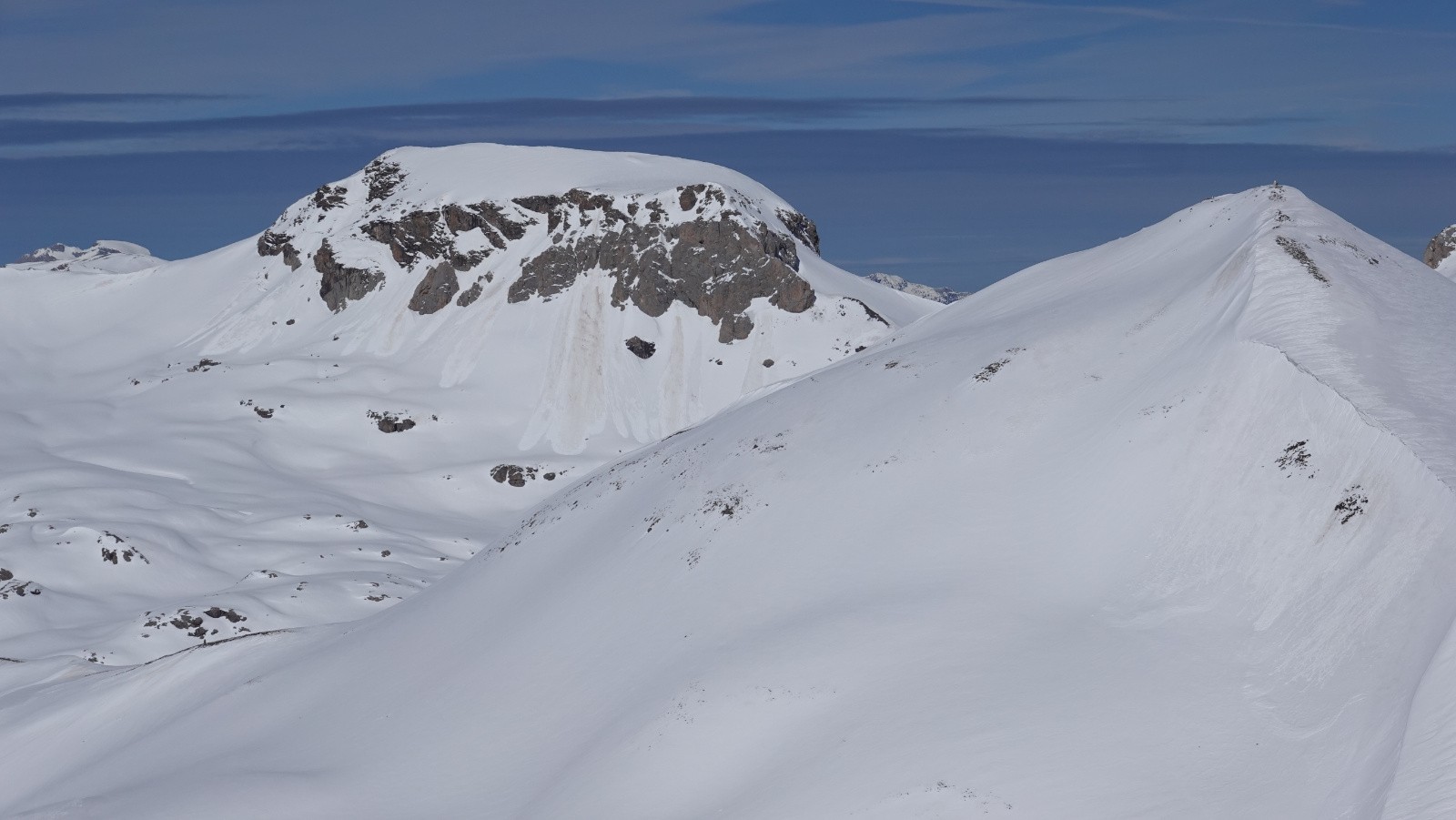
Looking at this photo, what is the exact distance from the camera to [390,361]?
128 meters

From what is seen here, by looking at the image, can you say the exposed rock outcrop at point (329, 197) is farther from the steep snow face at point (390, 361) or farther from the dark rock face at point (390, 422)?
the dark rock face at point (390, 422)

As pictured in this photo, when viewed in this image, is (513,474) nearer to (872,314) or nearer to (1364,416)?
(872,314)

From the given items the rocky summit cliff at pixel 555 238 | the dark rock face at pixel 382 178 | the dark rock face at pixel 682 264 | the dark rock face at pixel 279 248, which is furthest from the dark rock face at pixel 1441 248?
the dark rock face at pixel 279 248

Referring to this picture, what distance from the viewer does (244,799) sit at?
97.6ft

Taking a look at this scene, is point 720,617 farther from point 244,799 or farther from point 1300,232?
point 1300,232

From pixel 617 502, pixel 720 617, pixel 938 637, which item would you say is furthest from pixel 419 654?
pixel 938 637

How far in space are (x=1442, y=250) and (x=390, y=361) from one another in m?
88.8

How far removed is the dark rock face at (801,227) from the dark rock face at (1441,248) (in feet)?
223

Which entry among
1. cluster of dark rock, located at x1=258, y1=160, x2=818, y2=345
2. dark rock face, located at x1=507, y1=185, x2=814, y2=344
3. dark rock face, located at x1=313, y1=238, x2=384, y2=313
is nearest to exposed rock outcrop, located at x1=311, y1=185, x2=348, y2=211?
cluster of dark rock, located at x1=258, y1=160, x2=818, y2=345

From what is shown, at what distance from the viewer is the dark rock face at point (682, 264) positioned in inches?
5074

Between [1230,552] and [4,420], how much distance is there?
114335mm

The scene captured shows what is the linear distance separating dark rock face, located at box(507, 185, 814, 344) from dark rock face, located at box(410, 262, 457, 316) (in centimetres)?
684

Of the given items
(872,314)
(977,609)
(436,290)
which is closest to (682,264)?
(872,314)

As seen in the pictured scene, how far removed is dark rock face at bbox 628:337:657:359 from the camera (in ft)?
412
